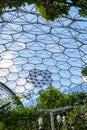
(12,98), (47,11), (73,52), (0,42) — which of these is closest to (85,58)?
(73,52)

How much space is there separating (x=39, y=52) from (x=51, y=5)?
74.5ft

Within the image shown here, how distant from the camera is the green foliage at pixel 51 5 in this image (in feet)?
25.1

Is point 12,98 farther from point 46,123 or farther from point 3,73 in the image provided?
point 3,73

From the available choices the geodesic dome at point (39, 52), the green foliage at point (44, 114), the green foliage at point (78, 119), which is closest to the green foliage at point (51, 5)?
the green foliage at point (78, 119)

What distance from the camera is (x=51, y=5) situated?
7.89 m

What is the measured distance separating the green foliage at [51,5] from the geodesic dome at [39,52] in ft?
59.2

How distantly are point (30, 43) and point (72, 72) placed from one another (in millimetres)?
3934

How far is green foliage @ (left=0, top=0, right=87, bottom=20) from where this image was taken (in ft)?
25.1

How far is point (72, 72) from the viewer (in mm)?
31578

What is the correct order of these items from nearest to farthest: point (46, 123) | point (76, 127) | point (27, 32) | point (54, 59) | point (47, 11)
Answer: point (47, 11), point (76, 127), point (46, 123), point (27, 32), point (54, 59)

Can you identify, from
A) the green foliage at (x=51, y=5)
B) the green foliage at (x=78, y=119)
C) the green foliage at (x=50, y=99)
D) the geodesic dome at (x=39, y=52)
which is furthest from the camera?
the geodesic dome at (x=39, y=52)

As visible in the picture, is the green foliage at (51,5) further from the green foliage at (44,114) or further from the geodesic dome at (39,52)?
the geodesic dome at (39,52)

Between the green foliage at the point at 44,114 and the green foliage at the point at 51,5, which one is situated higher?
the green foliage at the point at 51,5

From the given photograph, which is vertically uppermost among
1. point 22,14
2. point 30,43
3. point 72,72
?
point 22,14
